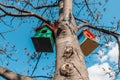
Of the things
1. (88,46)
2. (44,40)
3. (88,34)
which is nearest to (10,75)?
(44,40)

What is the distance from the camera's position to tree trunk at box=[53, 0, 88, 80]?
9.03 ft

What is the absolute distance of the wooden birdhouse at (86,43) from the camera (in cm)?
478

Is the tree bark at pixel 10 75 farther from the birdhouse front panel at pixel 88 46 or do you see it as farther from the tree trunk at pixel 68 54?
the birdhouse front panel at pixel 88 46

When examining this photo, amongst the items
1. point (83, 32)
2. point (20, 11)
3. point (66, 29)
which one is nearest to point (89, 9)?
point (83, 32)

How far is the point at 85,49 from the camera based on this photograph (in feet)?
15.6

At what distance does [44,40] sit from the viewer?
460 cm

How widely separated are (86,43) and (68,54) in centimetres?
182

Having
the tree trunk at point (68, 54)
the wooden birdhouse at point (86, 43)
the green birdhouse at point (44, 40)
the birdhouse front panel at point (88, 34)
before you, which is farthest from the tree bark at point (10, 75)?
the birdhouse front panel at point (88, 34)

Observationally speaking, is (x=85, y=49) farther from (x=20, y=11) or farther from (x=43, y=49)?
(x=20, y=11)

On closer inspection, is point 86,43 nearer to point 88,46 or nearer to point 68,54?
point 88,46

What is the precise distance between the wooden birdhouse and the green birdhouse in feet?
1.82

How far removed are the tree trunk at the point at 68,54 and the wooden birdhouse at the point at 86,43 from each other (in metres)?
1.17

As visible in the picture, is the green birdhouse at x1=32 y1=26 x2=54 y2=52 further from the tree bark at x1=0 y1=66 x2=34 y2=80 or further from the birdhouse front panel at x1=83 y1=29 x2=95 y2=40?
the tree bark at x1=0 y1=66 x2=34 y2=80

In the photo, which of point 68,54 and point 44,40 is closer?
point 68,54
